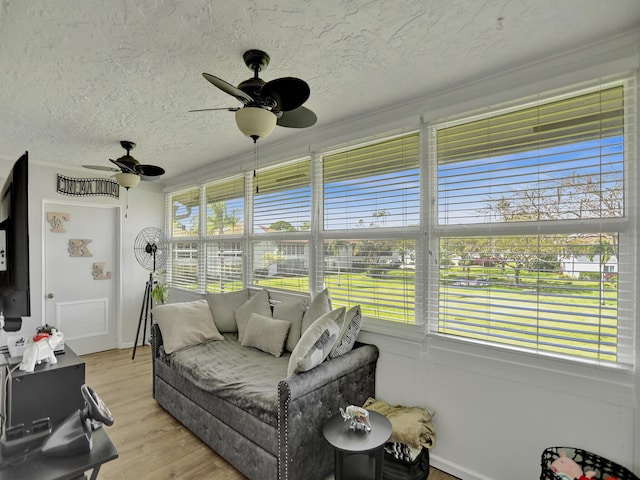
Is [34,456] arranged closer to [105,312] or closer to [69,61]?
[69,61]

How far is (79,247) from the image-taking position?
14.4ft

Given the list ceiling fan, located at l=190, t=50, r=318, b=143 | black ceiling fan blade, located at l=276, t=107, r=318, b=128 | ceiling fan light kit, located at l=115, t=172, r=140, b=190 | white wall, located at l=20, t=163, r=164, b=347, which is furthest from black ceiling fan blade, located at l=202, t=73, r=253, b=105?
white wall, located at l=20, t=163, r=164, b=347

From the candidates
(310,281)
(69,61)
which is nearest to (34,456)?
(69,61)

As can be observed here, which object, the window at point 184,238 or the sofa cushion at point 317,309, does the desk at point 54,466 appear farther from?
the window at point 184,238

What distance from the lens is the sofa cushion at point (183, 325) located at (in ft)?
9.73

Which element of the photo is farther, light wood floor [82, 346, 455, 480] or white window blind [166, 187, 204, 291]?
white window blind [166, 187, 204, 291]

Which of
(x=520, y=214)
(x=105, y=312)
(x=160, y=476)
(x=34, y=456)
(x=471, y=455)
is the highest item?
(x=520, y=214)

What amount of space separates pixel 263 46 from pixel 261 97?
0.38 metres

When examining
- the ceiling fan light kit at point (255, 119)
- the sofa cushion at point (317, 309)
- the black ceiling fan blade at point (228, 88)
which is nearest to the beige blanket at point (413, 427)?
the sofa cushion at point (317, 309)

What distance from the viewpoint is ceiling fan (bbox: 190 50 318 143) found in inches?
56.5

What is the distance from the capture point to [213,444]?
2.32m

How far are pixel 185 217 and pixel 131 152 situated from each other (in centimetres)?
144

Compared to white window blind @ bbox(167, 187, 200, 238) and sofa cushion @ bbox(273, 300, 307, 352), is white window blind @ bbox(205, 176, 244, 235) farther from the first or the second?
sofa cushion @ bbox(273, 300, 307, 352)

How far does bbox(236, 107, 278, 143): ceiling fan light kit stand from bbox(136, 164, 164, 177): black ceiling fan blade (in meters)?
1.85
